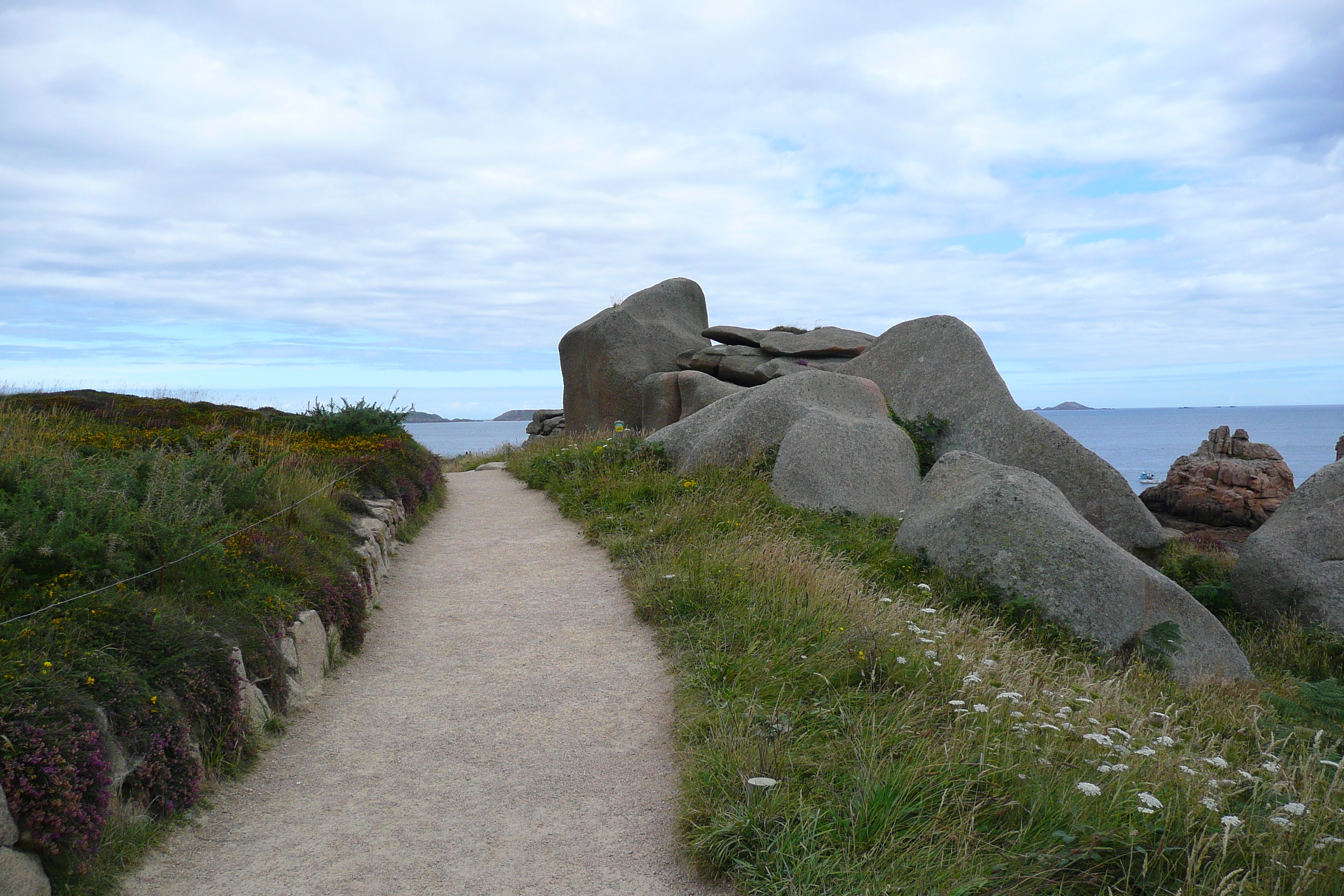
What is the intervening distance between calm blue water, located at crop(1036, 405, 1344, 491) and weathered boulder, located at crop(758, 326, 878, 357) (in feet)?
15.5

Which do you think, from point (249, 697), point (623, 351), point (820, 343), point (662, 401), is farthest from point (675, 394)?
point (249, 697)

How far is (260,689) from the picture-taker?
17.2ft

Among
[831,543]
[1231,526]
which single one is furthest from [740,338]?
[831,543]

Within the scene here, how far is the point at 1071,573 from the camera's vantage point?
25.6ft

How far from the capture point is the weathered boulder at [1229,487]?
17.7m

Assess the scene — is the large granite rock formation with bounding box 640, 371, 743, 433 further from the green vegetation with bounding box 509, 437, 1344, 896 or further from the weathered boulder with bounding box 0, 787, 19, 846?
the weathered boulder with bounding box 0, 787, 19, 846

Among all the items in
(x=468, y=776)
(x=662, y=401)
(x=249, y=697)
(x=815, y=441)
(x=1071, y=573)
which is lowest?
(x=468, y=776)

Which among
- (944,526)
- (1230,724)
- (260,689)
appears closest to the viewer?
(260,689)

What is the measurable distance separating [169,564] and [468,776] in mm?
2321

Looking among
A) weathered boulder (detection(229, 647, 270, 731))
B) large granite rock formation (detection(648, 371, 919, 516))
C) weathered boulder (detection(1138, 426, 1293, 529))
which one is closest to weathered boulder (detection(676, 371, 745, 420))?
large granite rock formation (detection(648, 371, 919, 516))

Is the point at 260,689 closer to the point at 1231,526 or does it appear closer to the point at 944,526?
the point at 944,526

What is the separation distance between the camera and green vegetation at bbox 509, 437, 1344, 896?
3432 millimetres

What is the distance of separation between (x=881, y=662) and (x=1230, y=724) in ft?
9.90

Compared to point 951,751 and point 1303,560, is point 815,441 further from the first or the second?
point 951,751
